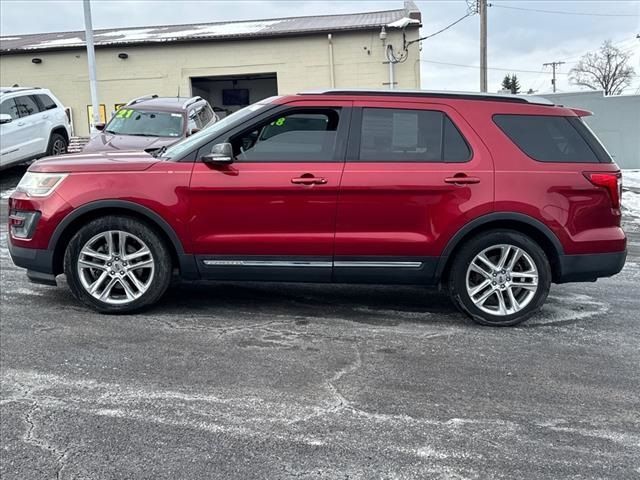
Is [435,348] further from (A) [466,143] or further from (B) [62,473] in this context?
(B) [62,473]

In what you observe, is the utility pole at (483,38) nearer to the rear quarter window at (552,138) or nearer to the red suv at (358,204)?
the rear quarter window at (552,138)

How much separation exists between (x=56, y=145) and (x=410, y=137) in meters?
11.7

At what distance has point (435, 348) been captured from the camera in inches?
172

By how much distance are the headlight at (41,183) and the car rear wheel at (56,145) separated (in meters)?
9.76

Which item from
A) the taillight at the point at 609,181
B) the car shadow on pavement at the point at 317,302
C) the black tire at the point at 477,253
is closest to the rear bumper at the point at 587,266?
the black tire at the point at 477,253

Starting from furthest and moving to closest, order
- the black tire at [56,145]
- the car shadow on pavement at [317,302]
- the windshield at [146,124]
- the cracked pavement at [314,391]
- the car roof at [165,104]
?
the black tire at [56,145]
the car roof at [165,104]
the windshield at [146,124]
the car shadow on pavement at [317,302]
the cracked pavement at [314,391]

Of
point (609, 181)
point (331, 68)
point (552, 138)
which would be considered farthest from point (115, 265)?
point (331, 68)

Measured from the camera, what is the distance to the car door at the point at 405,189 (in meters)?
4.69

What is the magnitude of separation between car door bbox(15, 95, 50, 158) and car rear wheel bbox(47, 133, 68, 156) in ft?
0.73

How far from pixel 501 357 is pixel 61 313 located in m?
3.55

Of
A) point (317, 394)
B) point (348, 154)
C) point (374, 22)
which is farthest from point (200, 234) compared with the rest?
point (374, 22)

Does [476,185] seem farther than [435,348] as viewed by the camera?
Yes

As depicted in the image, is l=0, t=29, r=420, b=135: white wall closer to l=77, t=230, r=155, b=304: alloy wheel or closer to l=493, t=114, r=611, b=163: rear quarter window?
l=493, t=114, r=611, b=163: rear quarter window

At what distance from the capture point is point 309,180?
15.4ft
